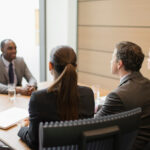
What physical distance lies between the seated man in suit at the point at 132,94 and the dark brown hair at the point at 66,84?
9.9 inches

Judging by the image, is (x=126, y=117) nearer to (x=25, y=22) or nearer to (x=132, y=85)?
(x=132, y=85)

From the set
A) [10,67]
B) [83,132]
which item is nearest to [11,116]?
[83,132]

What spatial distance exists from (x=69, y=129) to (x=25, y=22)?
4.16m

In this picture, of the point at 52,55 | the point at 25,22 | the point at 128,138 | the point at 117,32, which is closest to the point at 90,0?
the point at 117,32

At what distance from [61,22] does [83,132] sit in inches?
144

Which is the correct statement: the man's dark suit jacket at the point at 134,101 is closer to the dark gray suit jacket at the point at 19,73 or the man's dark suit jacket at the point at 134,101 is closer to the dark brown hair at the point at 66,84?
the dark brown hair at the point at 66,84

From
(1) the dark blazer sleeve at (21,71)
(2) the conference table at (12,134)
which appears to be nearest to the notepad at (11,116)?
(2) the conference table at (12,134)

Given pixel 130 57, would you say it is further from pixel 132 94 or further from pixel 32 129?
pixel 32 129

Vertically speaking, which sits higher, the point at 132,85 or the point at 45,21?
the point at 45,21

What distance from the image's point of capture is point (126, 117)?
0.98 meters

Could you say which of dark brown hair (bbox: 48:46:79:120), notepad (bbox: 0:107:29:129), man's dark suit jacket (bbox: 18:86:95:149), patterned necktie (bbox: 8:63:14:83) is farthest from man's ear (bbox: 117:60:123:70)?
patterned necktie (bbox: 8:63:14:83)

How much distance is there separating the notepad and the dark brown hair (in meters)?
0.52

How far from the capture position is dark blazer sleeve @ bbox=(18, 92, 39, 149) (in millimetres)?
1394

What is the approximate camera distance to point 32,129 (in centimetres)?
144
